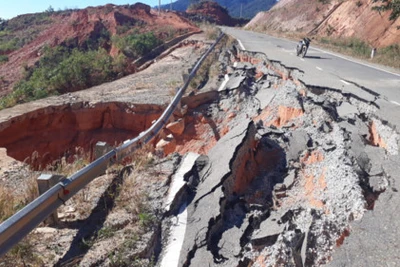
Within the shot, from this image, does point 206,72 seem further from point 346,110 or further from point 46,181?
point 46,181

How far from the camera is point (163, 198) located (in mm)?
4105

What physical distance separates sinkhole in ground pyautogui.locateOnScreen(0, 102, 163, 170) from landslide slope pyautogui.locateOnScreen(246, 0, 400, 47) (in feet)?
56.7

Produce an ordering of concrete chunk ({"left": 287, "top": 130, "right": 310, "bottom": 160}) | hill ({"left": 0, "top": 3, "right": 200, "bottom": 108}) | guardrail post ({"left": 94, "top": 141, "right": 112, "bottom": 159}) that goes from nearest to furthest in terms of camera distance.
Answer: guardrail post ({"left": 94, "top": 141, "right": 112, "bottom": 159}) < concrete chunk ({"left": 287, "top": 130, "right": 310, "bottom": 160}) < hill ({"left": 0, "top": 3, "right": 200, "bottom": 108})

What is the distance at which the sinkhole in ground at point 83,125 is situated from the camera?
9.52 metres

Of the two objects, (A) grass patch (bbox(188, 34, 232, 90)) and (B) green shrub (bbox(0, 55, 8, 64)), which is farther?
(B) green shrub (bbox(0, 55, 8, 64))

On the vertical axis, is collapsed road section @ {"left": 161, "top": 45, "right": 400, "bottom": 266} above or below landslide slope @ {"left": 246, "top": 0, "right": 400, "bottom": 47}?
below

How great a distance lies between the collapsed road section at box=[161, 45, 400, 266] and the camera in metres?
3.34

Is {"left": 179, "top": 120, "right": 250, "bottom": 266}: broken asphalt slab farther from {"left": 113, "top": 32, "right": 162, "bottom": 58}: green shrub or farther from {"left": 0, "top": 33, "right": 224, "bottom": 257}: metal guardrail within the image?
{"left": 113, "top": 32, "right": 162, "bottom": 58}: green shrub

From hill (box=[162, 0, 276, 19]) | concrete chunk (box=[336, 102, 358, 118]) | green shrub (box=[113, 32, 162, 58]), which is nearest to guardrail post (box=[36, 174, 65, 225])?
concrete chunk (box=[336, 102, 358, 118])

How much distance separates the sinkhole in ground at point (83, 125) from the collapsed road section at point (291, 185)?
14.1 feet

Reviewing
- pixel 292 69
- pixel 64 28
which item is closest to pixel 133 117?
pixel 292 69

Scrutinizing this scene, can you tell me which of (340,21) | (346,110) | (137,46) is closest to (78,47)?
(137,46)

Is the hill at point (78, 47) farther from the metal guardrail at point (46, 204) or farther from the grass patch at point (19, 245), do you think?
the grass patch at point (19, 245)

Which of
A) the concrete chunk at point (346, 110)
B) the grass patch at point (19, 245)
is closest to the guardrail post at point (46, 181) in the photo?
the grass patch at point (19, 245)
